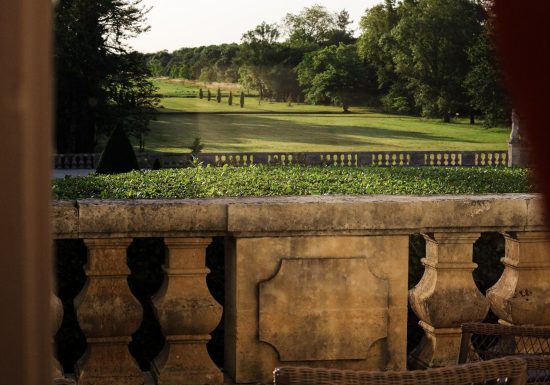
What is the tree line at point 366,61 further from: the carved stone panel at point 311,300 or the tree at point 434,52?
the carved stone panel at point 311,300

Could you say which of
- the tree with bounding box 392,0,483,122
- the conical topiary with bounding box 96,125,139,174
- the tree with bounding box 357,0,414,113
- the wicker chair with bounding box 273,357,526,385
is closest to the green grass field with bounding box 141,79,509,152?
the tree with bounding box 357,0,414,113

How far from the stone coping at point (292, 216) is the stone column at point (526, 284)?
12 cm

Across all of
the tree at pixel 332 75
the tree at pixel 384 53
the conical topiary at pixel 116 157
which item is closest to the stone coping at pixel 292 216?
the conical topiary at pixel 116 157

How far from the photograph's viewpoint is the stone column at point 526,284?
4.38 meters

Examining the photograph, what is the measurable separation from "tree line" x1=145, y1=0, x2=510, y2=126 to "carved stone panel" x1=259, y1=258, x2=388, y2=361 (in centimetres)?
6239

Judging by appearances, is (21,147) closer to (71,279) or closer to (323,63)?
(71,279)

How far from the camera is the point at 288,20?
83.2 metres

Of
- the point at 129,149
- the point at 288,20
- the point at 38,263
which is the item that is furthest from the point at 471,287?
the point at 288,20

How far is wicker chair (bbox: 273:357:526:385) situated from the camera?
1.79m

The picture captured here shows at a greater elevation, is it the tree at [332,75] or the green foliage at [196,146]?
the tree at [332,75]

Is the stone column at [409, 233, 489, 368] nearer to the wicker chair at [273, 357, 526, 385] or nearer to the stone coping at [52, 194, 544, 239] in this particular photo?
the stone coping at [52, 194, 544, 239]

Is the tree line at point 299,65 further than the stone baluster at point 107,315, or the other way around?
the tree line at point 299,65

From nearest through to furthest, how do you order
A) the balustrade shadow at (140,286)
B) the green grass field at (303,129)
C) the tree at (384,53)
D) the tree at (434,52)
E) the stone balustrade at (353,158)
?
1. the balustrade shadow at (140,286)
2. the stone balustrade at (353,158)
3. the tree at (434,52)
4. the green grass field at (303,129)
5. the tree at (384,53)

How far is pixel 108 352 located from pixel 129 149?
887 inches
